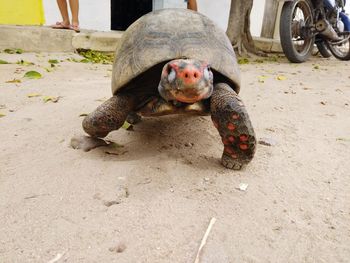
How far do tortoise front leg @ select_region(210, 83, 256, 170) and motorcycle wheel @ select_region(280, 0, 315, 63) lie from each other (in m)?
4.15

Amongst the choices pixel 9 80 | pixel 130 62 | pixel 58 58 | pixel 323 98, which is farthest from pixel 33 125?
pixel 58 58

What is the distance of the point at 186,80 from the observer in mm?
1537

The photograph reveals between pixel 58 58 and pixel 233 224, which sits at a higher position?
pixel 233 224

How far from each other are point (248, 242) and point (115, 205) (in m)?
0.57

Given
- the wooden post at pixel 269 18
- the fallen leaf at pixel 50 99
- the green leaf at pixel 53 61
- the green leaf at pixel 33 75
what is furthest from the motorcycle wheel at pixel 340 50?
the fallen leaf at pixel 50 99

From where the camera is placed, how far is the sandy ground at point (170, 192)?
1.23 meters

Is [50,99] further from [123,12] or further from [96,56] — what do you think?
[123,12]

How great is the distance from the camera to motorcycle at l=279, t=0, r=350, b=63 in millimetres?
5504

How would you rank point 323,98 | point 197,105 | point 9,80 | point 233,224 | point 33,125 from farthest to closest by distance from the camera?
point 9,80 → point 323,98 → point 33,125 → point 197,105 → point 233,224

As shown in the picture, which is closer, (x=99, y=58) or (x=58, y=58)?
(x=58, y=58)

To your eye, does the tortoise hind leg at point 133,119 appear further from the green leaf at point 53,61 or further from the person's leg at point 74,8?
the person's leg at point 74,8

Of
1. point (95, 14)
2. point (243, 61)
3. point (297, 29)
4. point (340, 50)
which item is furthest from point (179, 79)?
point (340, 50)

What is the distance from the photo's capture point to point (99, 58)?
5691 mm

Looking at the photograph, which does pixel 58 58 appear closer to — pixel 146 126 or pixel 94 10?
pixel 94 10
